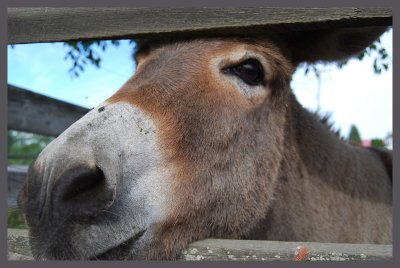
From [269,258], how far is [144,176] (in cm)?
63

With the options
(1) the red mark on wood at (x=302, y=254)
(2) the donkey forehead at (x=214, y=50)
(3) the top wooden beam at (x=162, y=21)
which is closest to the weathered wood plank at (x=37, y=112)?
(3) the top wooden beam at (x=162, y=21)

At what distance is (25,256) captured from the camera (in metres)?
1.69

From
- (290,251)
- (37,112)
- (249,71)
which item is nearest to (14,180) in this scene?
(37,112)

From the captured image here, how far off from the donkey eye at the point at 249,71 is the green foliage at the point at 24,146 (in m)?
3.33

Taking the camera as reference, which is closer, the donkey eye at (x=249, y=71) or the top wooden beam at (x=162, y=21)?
the top wooden beam at (x=162, y=21)

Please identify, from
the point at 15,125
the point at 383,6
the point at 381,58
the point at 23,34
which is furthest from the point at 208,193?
the point at 15,125

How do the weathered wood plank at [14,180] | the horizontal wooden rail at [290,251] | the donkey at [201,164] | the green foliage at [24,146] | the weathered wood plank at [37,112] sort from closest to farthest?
the horizontal wooden rail at [290,251]
the donkey at [201,164]
the weathered wood plank at [37,112]
the weathered wood plank at [14,180]
the green foliage at [24,146]

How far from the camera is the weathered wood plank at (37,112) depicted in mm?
3445

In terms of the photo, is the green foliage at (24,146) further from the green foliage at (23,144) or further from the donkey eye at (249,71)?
the donkey eye at (249,71)

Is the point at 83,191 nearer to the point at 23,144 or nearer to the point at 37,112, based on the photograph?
the point at 37,112

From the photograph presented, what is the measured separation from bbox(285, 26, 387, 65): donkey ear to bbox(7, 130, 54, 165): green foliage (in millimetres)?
3495

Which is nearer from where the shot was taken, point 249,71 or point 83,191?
point 83,191

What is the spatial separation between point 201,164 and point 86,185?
1.99ft

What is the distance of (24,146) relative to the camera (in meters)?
6.72
